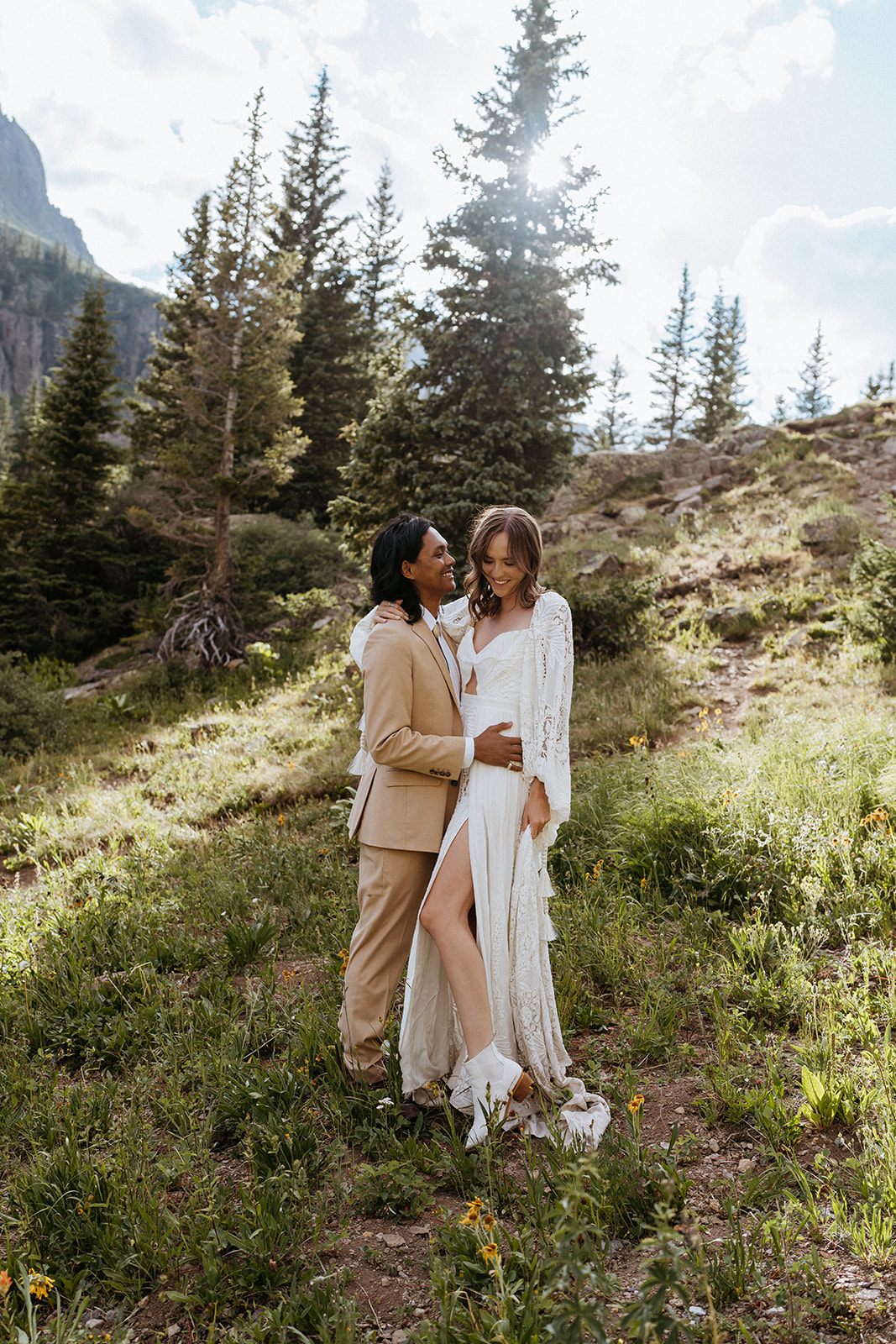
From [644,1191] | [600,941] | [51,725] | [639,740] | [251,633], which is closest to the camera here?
[644,1191]

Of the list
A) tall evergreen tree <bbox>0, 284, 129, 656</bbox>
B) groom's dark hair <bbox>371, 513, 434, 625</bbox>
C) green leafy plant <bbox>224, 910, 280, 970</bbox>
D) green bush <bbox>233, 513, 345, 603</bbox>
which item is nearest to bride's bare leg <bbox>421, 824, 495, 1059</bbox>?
groom's dark hair <bbox>371, 513, 434, 625</bbox>

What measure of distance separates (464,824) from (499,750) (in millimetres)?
356

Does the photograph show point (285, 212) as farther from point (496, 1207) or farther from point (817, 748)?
point (496, 1207)

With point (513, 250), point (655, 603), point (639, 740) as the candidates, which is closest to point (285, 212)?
point (513, 250)

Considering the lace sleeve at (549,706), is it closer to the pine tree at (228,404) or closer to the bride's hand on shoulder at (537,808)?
the bride's hand on shoulder at (537,808)

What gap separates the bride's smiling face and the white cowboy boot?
72.9 inches

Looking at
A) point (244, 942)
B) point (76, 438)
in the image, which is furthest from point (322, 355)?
point (244, 942)

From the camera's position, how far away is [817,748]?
5.73m

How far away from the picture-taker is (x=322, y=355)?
23484mm

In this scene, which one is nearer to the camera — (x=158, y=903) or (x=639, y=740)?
(x=158, y=903)

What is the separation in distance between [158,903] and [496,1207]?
3665 millimetres

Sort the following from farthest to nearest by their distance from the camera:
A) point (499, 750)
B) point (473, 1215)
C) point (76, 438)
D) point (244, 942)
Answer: point (76, 438) < point (244, 942) < point (499, 750) < point (473, 1215)

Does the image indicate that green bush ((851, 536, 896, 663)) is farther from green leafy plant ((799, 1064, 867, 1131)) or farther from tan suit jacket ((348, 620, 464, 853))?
tan suit jacket ((348, 620, 464, 853))

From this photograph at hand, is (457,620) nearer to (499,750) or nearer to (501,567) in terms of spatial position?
(501,567)
